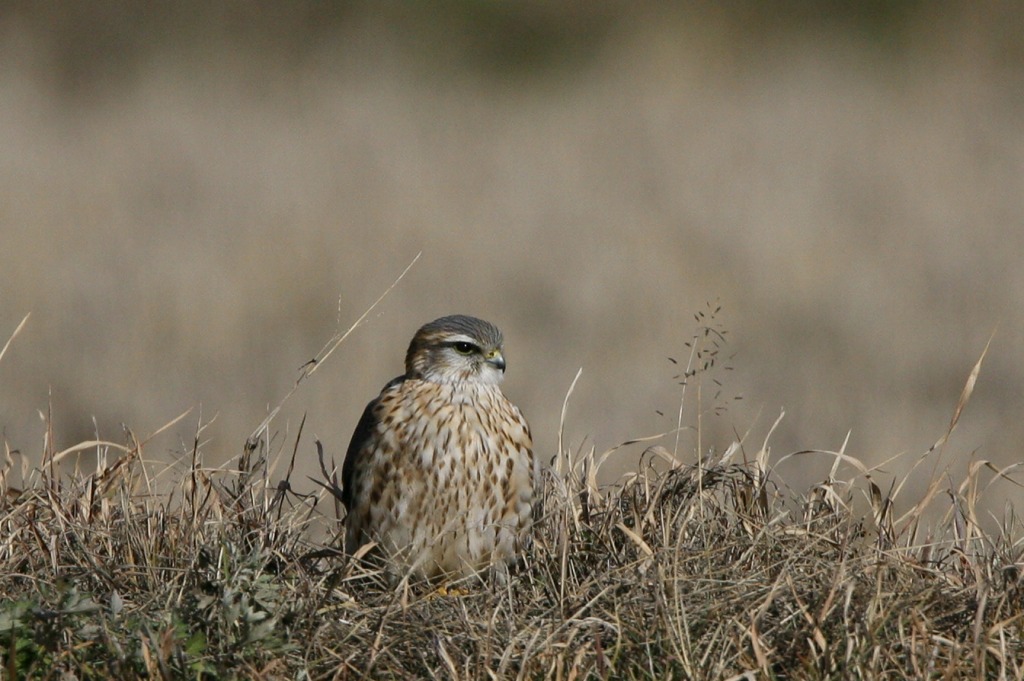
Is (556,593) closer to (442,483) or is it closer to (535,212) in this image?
(442,483)

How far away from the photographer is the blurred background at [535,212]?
758 centimetres

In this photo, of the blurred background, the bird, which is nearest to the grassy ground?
the bird

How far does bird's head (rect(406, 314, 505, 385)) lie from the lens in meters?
4.48

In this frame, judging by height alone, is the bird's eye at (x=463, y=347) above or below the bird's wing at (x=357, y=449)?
above

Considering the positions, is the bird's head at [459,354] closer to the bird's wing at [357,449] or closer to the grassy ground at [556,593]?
the bird's wing at [357,449]

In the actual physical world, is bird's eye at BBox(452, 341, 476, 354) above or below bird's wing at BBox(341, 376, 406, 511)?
above

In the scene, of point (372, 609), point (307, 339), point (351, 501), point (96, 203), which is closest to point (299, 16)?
point (96, 203)

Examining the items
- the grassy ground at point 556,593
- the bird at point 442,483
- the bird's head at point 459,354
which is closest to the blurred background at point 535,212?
the bird's head at point 459,354

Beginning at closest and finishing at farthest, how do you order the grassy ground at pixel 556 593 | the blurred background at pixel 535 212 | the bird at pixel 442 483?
the grassy ground at pixel 556 593 → the bird at pixel 442 483 → the blurred background at pixel 535 212

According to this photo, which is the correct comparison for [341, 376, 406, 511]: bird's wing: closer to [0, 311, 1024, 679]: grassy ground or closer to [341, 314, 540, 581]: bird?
[341, 314, 540, 581]: bird

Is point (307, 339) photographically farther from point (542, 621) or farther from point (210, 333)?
point (542, 621)

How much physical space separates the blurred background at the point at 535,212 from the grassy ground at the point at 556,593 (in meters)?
0.88

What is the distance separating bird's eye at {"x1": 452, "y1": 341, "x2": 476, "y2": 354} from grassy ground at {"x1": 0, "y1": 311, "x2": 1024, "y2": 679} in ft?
1.91

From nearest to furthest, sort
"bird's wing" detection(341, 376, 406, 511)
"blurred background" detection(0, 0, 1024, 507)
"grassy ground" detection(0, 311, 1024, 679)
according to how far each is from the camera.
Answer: "grassy ground" detection(0, 311, 1024, 679)
"bird's wing" detection(341, 376, 406, 511)
"blurred background" detection(0, 0, 1024, 507)
